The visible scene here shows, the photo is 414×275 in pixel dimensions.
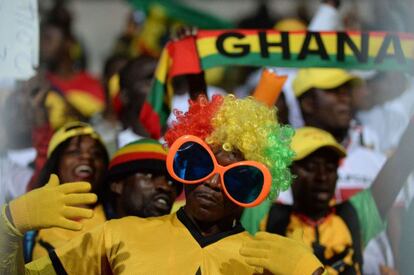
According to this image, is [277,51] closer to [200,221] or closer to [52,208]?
[200,221]

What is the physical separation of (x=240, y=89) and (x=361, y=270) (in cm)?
383

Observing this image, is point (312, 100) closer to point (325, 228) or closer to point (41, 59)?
point (325, 228)

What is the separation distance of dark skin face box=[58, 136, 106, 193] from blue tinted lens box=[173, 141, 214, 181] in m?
1.27

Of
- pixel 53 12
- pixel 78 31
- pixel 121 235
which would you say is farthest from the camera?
pixel 78 31

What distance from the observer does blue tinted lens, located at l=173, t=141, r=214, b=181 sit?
3.79 meters

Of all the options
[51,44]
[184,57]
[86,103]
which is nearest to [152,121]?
[184,57]

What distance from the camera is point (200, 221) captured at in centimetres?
386

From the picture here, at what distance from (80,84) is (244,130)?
5.26 m

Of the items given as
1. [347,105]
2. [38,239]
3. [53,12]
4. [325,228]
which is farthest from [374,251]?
[53,12]

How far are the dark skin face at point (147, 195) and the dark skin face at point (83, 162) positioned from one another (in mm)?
213

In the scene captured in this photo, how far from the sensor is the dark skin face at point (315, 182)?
195 inches

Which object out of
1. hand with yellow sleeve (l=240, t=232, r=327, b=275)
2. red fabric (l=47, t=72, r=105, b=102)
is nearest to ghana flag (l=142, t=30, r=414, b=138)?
hand with yellow sleeve (l=240, t=232, r=327, b=275)

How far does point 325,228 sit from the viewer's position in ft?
15.9

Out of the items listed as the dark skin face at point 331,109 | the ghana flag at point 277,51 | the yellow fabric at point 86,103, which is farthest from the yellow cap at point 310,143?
the yellow fabric at point 86,103
